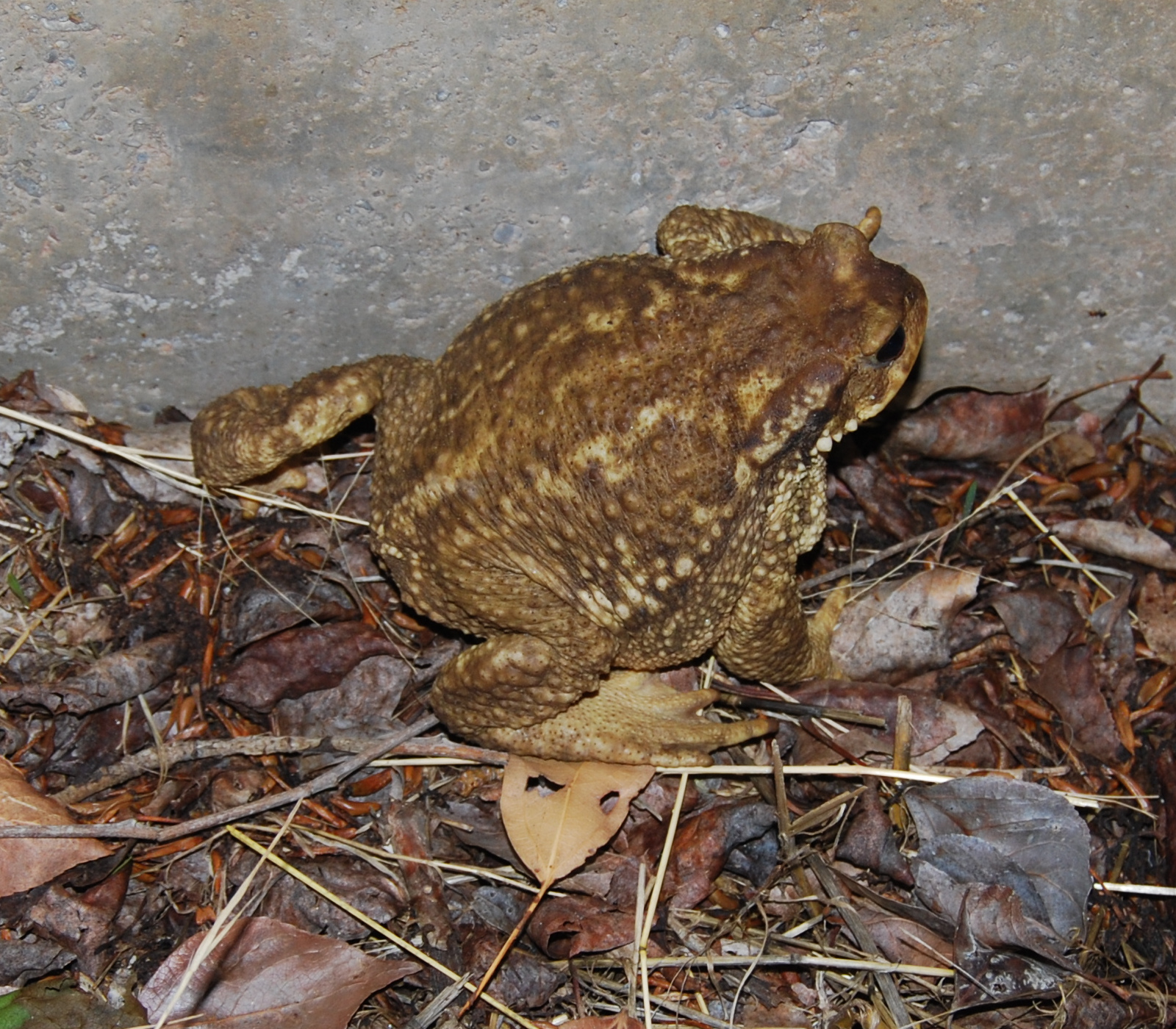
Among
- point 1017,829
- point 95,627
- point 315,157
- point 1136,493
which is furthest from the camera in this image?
point 1136,493

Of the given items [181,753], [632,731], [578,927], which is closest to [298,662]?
[181,753]

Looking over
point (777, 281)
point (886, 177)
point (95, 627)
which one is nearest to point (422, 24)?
point (777, 281)

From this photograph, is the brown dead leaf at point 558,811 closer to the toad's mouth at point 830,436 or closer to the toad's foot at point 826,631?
the toad's foot at point 826,631

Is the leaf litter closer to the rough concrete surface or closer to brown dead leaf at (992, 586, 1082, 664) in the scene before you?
brown dead leaf at (992, 586, 1082, 664)

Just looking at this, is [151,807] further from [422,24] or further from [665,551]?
[422,24]

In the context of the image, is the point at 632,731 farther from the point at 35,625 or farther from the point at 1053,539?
the point at 35,625

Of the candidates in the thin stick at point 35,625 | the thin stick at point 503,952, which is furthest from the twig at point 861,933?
the thin stick at point 35,625
